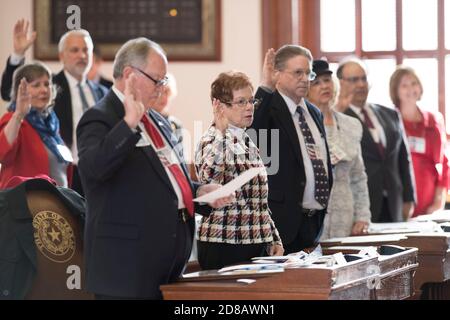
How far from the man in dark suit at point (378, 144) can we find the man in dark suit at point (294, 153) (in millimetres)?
1782

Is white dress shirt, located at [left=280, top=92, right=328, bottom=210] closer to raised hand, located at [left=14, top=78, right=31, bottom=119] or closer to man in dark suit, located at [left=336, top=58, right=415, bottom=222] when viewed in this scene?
raised hand, located at [left=14, top=78, right=31, bottom=119]

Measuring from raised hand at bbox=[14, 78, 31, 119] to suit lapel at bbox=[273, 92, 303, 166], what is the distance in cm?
138

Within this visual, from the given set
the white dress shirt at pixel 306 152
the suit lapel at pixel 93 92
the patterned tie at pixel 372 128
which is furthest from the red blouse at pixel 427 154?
the white dress shirt at pixel 306 152

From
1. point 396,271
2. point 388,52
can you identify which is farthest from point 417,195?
point 396,271

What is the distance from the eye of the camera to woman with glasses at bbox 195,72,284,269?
5027 mm

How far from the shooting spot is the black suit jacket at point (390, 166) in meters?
7.72

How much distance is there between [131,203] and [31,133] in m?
2.31

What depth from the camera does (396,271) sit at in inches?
201

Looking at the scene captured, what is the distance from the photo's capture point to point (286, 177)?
577cm

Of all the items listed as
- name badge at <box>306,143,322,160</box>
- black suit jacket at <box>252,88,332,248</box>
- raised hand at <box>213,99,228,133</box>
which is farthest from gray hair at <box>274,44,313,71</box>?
raised hand at <box>213,99,228,133</box>

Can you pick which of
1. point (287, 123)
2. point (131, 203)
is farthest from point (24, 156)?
point (131, 203)

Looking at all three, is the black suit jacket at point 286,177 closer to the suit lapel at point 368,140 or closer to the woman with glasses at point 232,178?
the woman with glasses at point 232,178

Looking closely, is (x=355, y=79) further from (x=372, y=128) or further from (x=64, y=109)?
(x=64, y=109)

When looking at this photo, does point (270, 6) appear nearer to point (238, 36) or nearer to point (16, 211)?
point (238, 36)
